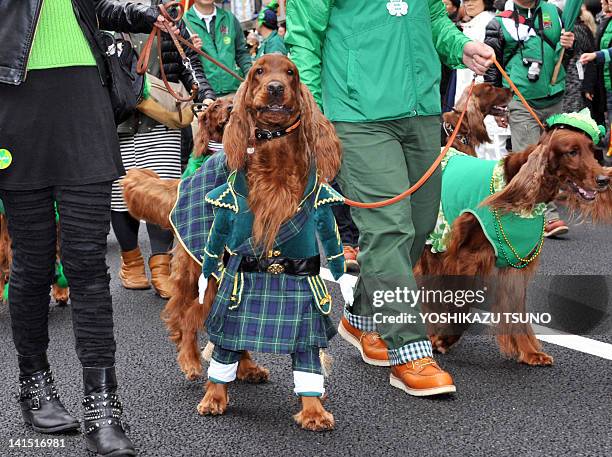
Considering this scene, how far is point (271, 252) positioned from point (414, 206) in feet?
3.18

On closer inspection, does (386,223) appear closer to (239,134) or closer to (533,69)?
(239,134)

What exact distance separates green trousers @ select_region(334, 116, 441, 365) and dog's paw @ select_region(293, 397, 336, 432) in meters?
0.56

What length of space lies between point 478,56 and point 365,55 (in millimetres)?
551

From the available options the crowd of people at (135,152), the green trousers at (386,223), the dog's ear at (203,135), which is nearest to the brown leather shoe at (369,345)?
the crowd of people at (135,152)

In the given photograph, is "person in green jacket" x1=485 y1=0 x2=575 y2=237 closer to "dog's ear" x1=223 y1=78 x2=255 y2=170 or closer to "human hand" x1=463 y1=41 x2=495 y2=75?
"human hand" x1=463 y1=41 x2=495 y2=75

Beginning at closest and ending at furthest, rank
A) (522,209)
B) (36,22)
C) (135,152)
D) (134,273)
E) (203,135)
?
(36,22) → (522,209) → (203,135) → (135,152) → (134,273)

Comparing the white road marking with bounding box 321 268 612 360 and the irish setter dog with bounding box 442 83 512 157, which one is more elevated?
the irish setter dog with bounding box 442 83 512 157

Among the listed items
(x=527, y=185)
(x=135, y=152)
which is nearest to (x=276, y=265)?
(x=527, y=185)

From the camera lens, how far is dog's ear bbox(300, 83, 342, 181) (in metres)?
3.23

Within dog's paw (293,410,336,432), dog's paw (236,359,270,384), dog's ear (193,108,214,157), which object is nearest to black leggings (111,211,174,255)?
dog's ear (193,108,214,157)

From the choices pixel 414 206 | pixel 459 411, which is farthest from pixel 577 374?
pixel 414 206

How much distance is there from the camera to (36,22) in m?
2.73

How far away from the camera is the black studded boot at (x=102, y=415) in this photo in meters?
2.90

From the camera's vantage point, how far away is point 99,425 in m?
2.92
